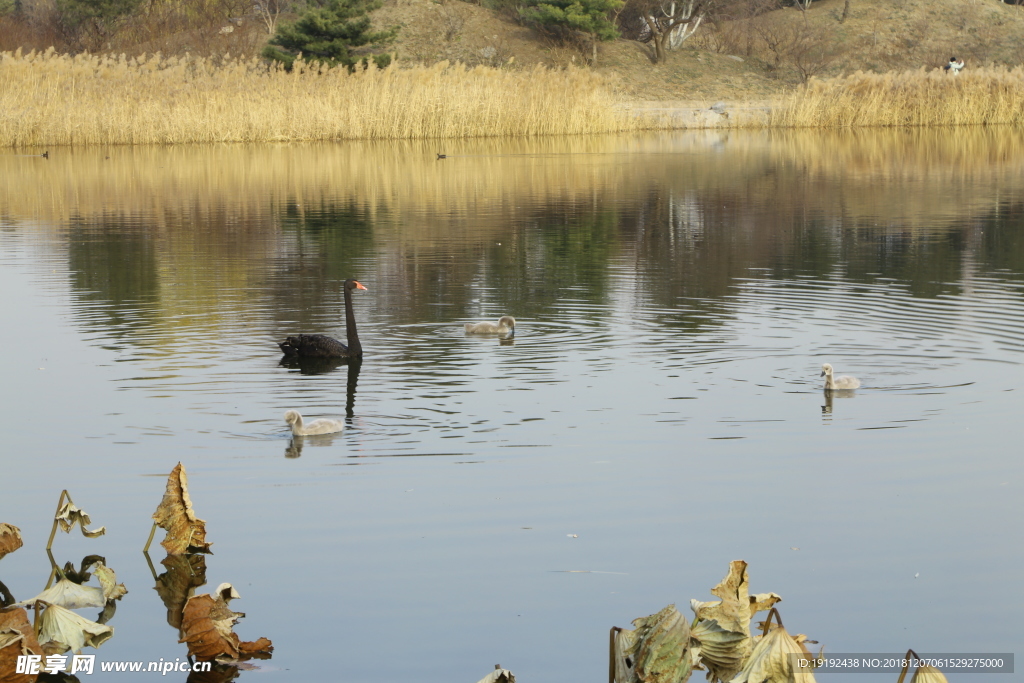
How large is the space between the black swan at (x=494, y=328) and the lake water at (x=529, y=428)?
0.16 meters

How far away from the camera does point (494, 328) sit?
10297 millimetres

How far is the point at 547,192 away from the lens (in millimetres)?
21703

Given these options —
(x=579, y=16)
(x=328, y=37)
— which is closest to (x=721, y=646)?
(x=328, y=37)

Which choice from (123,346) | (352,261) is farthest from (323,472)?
(352,261)

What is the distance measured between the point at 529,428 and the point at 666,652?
4000mm

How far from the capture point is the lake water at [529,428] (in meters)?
5.00

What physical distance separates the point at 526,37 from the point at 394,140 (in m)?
20.3

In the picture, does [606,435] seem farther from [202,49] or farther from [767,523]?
[202,49]

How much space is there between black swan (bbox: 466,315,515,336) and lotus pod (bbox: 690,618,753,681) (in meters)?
6.46

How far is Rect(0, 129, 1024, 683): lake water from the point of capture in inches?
197

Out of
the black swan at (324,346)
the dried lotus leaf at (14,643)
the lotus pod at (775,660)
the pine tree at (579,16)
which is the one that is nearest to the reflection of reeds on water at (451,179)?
the black swan at (324,346)

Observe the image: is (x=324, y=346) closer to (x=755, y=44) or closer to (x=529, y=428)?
(x=529, y=428)

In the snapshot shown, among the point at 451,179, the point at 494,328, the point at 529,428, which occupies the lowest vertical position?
the point at 529,428

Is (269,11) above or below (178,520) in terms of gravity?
above
